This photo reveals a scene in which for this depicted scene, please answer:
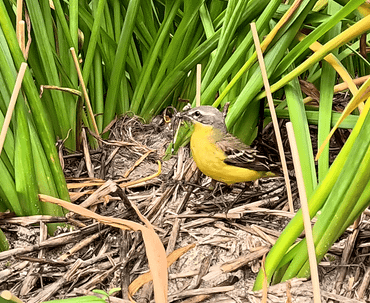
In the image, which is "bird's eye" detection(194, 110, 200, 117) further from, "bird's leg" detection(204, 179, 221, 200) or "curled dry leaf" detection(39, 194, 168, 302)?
"curled dry leaf" detection(39, 194, 168, 302)

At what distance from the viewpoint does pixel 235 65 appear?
5.57 feet

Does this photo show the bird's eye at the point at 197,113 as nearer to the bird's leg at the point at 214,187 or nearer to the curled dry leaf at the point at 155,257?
the bird's leg at the point at 214,187

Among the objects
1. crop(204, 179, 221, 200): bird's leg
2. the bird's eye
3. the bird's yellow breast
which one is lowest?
crop(204, 179, 221, 200): bird's leg

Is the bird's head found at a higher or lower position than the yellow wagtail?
higher

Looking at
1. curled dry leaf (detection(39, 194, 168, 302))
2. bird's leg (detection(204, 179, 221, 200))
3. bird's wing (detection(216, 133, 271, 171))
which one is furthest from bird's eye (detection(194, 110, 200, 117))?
curled dry leaf (detection(39, 194, 168, 302))

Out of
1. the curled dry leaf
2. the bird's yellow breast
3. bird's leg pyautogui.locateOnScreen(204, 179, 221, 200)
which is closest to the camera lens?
the curled dry leaf

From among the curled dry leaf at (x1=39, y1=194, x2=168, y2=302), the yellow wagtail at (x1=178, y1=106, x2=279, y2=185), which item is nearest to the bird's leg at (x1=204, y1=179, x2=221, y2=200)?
the yellow wagtail at (x1=178, y1=106, x2=279, y2=185)

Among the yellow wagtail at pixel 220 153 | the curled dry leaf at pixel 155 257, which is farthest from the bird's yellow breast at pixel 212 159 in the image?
the curled dry leaf at pixel 155 257

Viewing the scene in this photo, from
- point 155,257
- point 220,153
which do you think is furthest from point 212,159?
point 155,257

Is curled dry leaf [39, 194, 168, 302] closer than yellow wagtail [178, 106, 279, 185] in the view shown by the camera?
Yes

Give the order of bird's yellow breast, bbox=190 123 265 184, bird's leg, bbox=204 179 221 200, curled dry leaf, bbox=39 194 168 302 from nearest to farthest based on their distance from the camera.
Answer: curled dry leaf, bbox=39 194 168 302
bird's yellow breast, bbox=190 123 265 184
bird's leg, bbox=204 179 221 200

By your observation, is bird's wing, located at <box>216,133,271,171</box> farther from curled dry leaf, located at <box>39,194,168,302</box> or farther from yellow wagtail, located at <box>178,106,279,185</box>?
curled dry leaf, located at <box>39,194,168,302</box>

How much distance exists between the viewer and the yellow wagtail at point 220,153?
164 centimetres

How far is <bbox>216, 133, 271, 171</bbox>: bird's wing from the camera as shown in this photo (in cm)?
168
